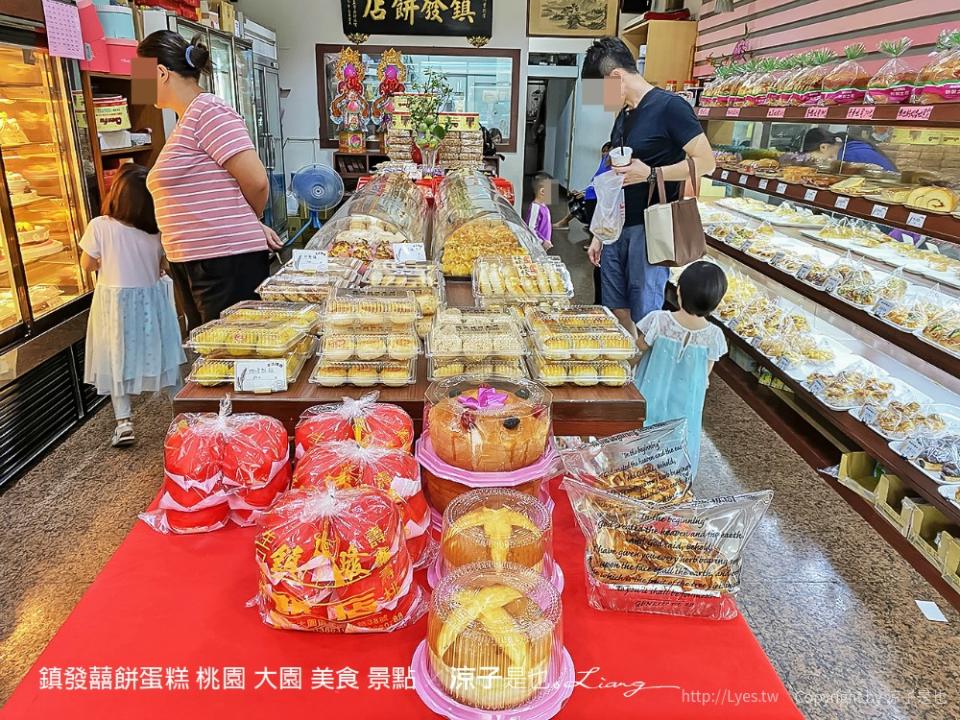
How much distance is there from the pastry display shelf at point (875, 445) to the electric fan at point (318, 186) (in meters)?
5.05

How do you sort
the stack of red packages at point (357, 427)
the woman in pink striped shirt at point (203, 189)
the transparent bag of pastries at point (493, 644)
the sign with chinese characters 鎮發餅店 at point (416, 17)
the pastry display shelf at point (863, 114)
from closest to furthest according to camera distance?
the transparent bag of pastries at point (493, 644) → the stack of red packages at point (357, 427) → the pastry display shelf at point (863, 114) → the woman in pink striped shirt at point (203, 189) → the sign with chinese characters 鎮發餅店 at point (416, 17)

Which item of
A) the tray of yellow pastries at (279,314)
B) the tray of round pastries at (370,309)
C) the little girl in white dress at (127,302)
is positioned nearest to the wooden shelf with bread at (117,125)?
the little girl in white dress at (127,302)

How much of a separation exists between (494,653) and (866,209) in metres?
3.08

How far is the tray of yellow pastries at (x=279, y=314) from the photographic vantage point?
6.79 feet

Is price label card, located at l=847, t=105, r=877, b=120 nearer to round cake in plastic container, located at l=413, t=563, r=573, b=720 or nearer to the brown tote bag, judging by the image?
the brown tote bag

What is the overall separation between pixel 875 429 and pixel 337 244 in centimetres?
275

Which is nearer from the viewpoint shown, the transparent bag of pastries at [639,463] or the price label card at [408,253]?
the transparent bag of pastries at [639,463]

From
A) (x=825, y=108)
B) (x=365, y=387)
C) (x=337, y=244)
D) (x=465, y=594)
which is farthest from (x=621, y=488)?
(x=825, y=108)

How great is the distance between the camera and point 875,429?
3.29 m

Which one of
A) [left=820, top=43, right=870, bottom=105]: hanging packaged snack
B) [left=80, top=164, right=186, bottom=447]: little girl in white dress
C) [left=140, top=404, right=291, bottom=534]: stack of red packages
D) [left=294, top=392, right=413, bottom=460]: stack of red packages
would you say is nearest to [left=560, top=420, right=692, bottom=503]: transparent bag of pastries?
[left=294, top=392, right=413, bottom=460]: stack of red packages

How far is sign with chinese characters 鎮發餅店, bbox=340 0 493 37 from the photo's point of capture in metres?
8.80

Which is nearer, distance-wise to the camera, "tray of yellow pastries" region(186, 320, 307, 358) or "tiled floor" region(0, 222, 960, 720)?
"tray of yellow pastries" region(186, 320, 307, 358)

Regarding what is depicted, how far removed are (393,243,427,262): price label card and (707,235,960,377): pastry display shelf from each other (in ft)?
7.42

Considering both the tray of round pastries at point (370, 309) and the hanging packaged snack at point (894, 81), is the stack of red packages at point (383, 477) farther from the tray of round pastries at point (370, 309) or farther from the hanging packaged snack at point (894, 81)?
the hanging packaged snack at point (894, 81)
